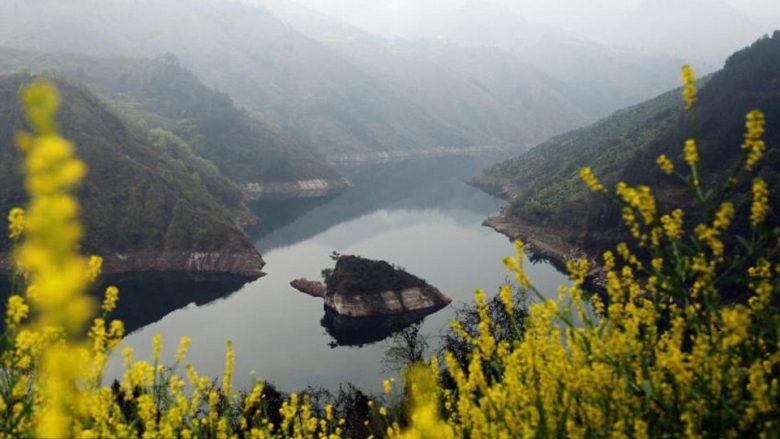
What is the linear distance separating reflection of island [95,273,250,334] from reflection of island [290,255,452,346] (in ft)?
65.3

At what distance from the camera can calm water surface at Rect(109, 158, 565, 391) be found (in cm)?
6812

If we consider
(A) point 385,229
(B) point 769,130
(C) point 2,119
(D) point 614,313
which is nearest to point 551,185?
(A) point 385,229

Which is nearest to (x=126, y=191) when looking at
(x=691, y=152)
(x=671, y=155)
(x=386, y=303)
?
(x=386, y=303)

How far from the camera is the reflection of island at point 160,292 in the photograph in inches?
3367

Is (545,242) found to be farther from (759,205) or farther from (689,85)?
(689,85)

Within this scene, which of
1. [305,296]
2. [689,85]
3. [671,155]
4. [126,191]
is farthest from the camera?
[126,191]

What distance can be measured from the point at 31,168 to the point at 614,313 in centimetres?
1023

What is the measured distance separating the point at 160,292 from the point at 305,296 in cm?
2280

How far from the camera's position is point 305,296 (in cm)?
9456

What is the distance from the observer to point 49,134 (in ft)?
11.3

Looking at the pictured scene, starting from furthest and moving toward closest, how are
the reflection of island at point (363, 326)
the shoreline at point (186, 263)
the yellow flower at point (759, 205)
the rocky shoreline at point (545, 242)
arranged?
1. the shoreline at point (186, 263)
2. the rocky shoreline at point (545, 242)
3. the reflection of island at point (363, 326)
4. the yellow flower at point (759, 205)

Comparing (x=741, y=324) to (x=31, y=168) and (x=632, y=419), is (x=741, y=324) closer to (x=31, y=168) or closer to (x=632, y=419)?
(x=632, y=419)

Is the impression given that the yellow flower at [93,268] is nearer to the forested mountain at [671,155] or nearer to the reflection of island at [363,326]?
the reflection of island at [363,326]

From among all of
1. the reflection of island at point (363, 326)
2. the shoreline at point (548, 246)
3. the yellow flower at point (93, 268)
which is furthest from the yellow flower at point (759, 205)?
the shoreline at point (548, 246)
